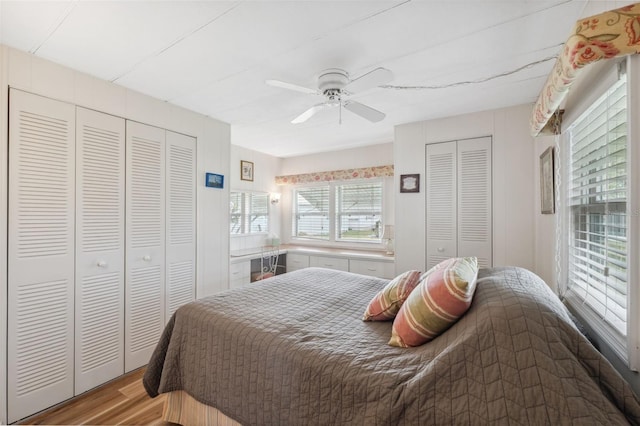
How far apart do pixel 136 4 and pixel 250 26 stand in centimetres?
56

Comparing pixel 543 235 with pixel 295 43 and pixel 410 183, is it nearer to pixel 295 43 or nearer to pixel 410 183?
pixel 410 183

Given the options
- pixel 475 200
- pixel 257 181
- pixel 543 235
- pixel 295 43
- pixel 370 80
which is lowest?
pixel 543 235

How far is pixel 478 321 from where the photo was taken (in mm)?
1033

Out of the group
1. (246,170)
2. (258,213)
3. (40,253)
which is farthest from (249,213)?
(40,253)

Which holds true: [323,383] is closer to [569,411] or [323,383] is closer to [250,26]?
[569,411]

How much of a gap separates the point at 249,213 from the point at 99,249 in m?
2.53

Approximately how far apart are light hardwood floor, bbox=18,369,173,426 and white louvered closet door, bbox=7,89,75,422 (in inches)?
3.8

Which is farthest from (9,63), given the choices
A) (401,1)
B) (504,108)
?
(504,108)

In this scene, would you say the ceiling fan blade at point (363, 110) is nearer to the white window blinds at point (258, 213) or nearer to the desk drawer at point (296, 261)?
the desk drawer at point (296, 261)

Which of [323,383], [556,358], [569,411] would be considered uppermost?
[556,358]

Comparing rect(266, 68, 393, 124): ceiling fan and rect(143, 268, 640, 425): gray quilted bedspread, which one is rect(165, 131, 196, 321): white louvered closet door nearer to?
rect(143, 268, 640, 425): gray quilted bedspread

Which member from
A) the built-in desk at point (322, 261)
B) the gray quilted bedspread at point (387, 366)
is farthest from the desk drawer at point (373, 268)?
the gray quilted bedspread at point (387, 366)

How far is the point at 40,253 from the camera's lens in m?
1.91

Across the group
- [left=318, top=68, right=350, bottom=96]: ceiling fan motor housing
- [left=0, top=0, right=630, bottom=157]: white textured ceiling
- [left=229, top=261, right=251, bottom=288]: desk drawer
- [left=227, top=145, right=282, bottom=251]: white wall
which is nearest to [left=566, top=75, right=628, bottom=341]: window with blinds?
[left=0, top=0, right=630, bottom=157]: white textured ceiling
